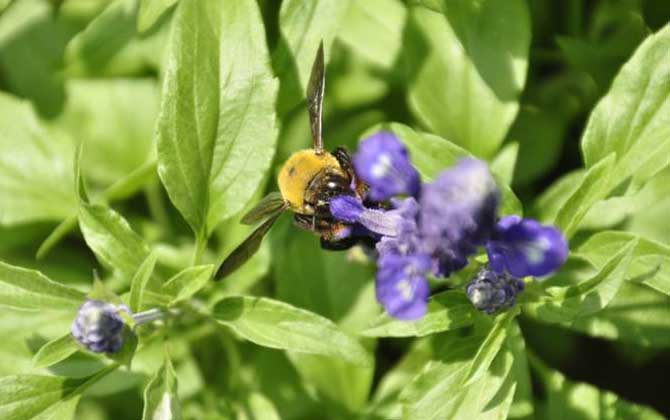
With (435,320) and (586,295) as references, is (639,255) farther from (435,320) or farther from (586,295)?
(435,320)

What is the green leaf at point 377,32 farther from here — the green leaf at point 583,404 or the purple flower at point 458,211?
the purple flower at point 458,211

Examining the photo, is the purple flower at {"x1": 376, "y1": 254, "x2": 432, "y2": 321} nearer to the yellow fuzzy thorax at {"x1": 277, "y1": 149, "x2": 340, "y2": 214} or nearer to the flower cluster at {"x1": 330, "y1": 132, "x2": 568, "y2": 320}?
the flower cluster at {"x1": 330, "y1": 132, "x2": 568, "y2": 320}

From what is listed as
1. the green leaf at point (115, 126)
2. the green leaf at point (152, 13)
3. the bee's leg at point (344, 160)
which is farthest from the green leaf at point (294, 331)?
the green leaf at point (115, 126)

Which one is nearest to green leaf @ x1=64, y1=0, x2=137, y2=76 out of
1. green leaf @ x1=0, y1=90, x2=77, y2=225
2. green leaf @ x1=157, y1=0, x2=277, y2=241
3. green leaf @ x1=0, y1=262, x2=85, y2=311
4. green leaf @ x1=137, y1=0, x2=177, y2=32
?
green leaf @ x1=0, y1=90, x2=77, y2=225

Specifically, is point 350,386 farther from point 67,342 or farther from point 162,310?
point 67,342

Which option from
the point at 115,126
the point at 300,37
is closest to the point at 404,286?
the point at 300,37

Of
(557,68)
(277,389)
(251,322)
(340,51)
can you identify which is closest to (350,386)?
(277,389)
